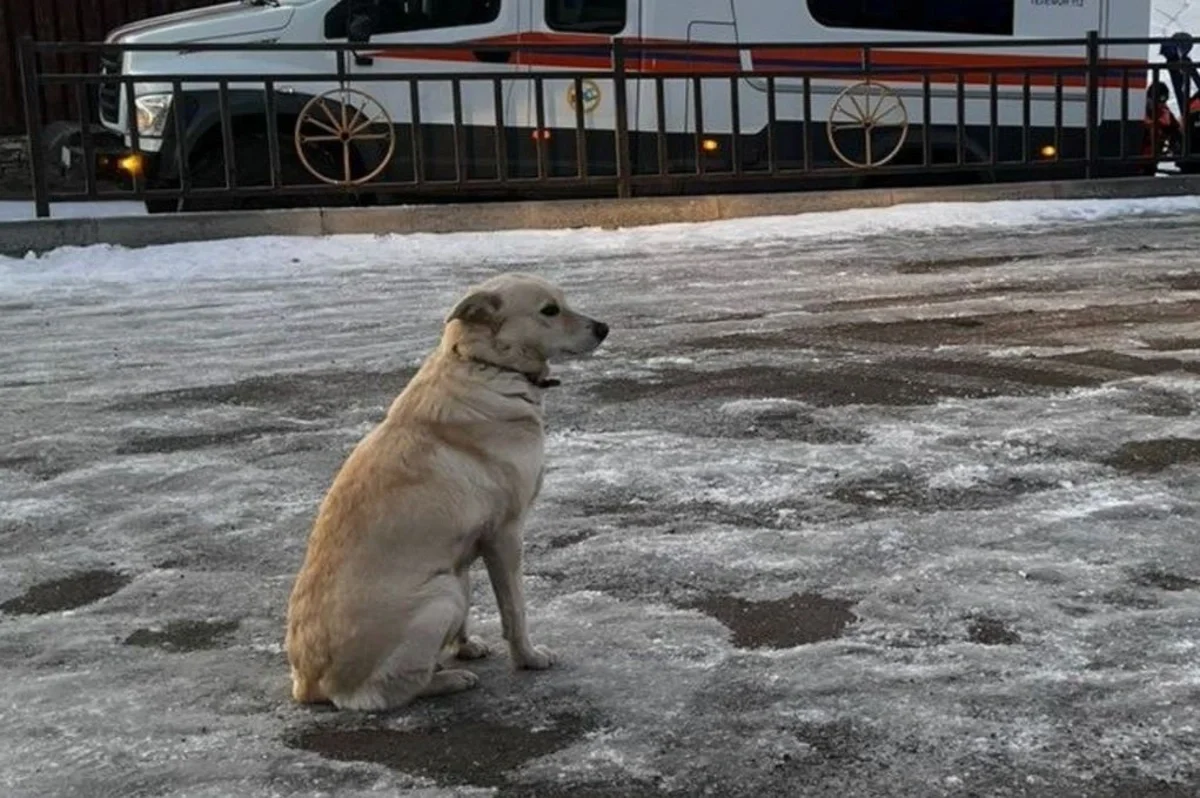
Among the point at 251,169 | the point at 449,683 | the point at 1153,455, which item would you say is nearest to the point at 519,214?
the point at 251,169

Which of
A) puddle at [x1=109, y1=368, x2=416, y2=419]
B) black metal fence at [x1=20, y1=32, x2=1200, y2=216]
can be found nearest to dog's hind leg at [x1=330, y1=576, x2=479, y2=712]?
puddle at [x1=109, y1=368, x2=416, y2=419]

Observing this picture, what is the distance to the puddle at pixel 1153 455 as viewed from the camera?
5375mm

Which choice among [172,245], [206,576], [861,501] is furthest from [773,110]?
[206,576]

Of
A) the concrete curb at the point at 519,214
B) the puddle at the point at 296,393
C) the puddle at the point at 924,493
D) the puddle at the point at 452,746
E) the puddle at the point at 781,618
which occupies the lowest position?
the puddle at the point at 452,746

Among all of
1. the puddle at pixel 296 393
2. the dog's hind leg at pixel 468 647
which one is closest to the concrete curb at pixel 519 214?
the puddle at pixel 296 393

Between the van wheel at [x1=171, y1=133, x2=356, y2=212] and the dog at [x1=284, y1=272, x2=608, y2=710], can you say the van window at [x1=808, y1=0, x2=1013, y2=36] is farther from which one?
the dog at [x1=284, y1=272, x2=608, y2=710]

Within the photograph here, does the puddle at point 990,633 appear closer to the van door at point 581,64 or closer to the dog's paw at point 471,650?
the dog's paw at point 471,650

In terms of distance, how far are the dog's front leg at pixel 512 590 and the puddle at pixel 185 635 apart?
897 mm

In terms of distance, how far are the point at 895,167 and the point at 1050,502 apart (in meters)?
9.21

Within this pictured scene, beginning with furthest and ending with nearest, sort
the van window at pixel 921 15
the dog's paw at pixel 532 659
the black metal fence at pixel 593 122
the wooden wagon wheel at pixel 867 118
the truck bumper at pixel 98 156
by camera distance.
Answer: the van window at pixel 921 15
the wooden wagon wheel at pixel 867 118
the black metal fence at pixel 593 122
the truck bumper at pixel 98 156
the dog's paw at pixel 532 659

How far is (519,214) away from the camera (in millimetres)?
12688

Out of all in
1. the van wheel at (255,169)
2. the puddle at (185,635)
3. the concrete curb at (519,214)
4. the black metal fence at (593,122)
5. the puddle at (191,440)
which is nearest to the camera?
the puddle at (185,635)

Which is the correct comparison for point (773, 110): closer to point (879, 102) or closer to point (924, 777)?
point (879, 102)

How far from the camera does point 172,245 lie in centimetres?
1168
